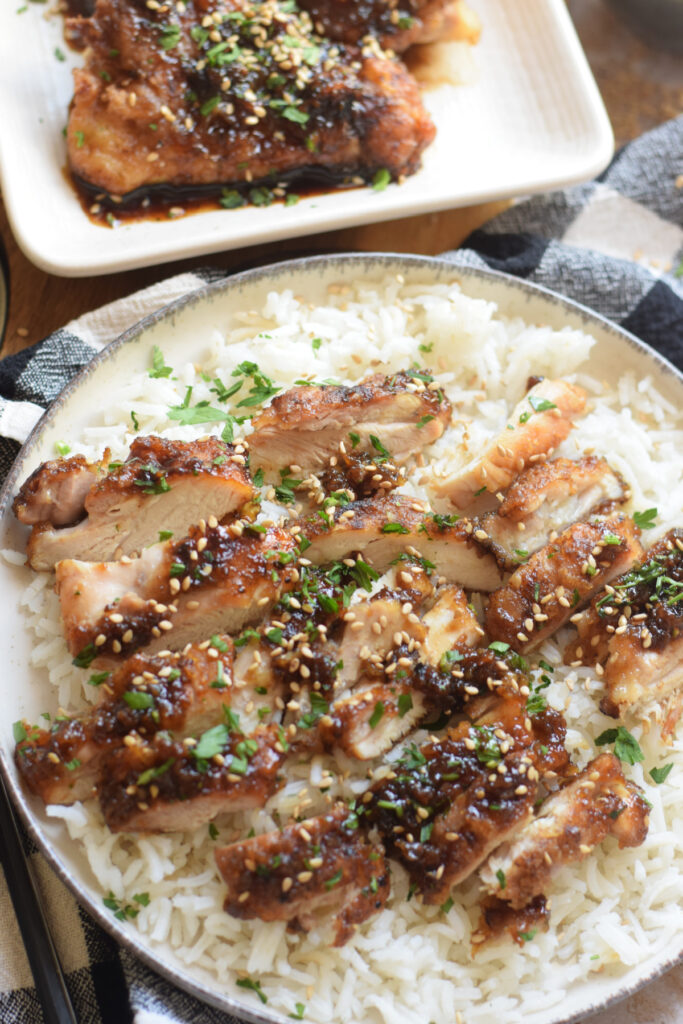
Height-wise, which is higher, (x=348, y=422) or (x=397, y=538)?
(x=348, y=422)

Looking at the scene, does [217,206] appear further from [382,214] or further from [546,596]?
[546,596]

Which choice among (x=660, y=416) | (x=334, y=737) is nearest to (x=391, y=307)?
(x=660, y=416)

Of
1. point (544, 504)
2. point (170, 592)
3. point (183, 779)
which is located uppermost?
point (544, 504)

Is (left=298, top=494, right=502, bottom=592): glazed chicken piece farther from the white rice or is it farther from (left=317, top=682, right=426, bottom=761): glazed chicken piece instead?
(left=317, top=682, right=426, bottom=761): glazed chicken piece

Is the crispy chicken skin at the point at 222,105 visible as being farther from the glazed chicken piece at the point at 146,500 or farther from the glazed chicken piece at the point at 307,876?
the glazed chicken piece at the point at 307,876

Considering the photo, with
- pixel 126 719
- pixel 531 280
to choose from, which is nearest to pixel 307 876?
pixel 126 719

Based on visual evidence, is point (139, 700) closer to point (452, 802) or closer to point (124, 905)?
point (124, 905)
